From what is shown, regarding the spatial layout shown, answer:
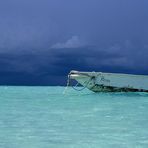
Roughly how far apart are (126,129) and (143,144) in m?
3.13

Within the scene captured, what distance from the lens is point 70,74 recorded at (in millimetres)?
42094

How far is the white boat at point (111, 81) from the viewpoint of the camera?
4147 centimetres

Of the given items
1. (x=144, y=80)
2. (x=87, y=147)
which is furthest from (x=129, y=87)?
(x=87, y=147)

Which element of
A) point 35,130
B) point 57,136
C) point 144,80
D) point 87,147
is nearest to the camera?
point 87,147

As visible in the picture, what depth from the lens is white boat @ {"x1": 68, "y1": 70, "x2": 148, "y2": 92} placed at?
41.5 m

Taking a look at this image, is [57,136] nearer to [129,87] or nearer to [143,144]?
[143,144]

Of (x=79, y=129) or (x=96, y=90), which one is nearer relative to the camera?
(x=79, y=129)

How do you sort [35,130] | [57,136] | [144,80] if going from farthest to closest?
[144,80] → [35,130] → [57,136]

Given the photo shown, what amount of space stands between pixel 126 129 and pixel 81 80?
90.9 feet

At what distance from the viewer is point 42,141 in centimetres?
1202

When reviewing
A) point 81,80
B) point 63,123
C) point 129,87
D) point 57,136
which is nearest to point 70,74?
point 81,80

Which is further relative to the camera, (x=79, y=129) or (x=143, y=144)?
(x=79, y=129)

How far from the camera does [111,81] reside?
4191 centimetres

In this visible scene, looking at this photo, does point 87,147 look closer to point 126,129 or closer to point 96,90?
point 126,129
